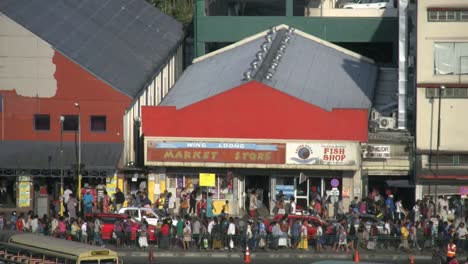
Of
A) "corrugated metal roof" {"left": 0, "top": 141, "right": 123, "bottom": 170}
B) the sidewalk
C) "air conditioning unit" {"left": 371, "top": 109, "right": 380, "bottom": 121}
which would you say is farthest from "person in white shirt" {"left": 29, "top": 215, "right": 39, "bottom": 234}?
"air conditioning unit" {"left": 371, "top": 109, "right": 380, "bottom": 121}

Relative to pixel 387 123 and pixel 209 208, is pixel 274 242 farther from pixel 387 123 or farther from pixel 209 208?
pixel 387 123

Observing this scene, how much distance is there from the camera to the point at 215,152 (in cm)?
6712

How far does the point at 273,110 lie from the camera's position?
6712cm

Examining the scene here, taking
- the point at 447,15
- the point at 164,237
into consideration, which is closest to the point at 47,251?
the point at 164,237

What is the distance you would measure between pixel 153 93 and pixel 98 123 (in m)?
8.09

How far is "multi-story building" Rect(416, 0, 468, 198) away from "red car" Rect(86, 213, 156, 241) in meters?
14.9

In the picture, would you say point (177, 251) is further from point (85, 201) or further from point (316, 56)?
point (316, 56)

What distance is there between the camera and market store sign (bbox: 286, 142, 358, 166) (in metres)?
66.1

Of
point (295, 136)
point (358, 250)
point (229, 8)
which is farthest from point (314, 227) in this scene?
point (229, 8)

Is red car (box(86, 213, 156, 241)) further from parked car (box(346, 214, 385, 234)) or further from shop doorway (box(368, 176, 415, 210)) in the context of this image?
shop doorway (box(368, 176, 415, 210))

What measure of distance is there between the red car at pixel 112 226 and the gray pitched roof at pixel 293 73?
12309 millimetres

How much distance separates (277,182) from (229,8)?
29.3 meters

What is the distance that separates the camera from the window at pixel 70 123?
6912 cm

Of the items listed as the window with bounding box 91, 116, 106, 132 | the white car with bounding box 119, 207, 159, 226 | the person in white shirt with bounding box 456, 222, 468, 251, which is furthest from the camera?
the window with bounding box 91, 116, 106, 132
